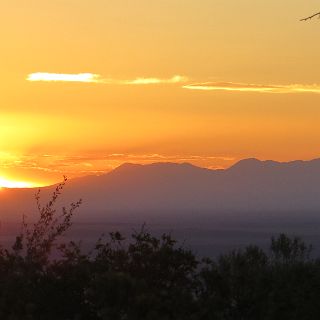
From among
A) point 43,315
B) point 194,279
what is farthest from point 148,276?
point 43,315

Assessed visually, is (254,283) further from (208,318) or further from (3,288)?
(3,288)

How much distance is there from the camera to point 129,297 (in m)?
11.9

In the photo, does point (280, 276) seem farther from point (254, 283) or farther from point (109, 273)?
point (109, 273)

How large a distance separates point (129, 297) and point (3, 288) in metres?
1.69

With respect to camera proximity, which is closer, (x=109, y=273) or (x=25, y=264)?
(x=109, y=273)

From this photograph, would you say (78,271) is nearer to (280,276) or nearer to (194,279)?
(194,279)

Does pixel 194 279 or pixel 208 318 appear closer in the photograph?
pixel 208 318

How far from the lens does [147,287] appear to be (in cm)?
1236

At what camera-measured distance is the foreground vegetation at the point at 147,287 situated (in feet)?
39.3

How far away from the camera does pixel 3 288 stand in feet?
41.0

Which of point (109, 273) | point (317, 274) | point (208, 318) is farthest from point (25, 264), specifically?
point (317, 274)

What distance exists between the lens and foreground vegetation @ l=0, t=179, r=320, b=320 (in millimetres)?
11984

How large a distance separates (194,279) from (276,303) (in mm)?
1219

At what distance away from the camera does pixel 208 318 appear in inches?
480
